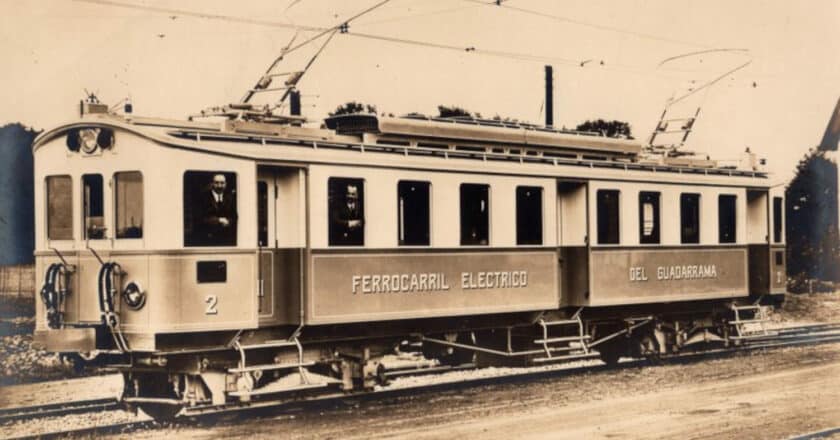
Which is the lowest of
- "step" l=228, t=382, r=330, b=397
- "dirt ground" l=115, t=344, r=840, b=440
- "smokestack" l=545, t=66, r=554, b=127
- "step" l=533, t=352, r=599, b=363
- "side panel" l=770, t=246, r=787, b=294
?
"dirt ground" l=115, t=344, r=840, b=440

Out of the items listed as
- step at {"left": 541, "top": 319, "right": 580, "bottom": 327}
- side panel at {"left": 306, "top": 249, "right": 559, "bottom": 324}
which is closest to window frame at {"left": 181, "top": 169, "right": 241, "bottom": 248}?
side panel at {"left": 306, "top": 249, "right": 559, "bottom": 324}

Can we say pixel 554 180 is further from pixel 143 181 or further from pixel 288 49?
pixel 143 181

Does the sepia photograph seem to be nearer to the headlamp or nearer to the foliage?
the headlamp

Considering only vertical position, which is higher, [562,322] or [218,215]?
[218,215]

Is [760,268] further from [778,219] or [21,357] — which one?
[21,357]

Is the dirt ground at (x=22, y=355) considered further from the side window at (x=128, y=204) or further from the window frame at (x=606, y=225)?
the window frame at (x=606, y=225)

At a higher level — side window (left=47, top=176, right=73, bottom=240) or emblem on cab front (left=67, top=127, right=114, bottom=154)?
emblem on cab front (left=67, top=127, right=114, bottom=154)

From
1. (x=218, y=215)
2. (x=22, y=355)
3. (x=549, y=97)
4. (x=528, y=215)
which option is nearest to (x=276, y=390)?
(x=218, y=215)
